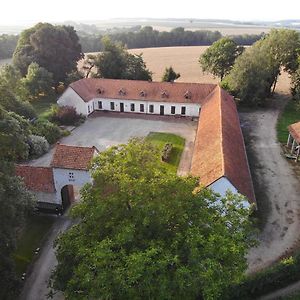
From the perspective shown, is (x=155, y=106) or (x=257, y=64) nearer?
(x=155, y=106)

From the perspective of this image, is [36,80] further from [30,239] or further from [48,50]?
[30,239]

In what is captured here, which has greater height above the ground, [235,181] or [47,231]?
[235,181]

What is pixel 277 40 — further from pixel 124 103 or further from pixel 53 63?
pixel 53 63

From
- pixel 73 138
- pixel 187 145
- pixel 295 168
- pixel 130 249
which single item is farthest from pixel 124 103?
pixel 130 249

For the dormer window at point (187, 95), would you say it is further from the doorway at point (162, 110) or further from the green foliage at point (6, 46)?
the green foliage at point (6, 46)

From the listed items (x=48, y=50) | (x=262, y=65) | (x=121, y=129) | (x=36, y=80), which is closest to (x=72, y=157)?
(x=121, y=129)

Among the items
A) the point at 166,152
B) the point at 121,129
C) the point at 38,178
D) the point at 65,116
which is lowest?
the point at 121,129

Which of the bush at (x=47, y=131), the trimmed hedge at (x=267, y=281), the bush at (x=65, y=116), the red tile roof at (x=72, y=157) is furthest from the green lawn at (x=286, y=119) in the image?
the bush at (x=47, y=131)
